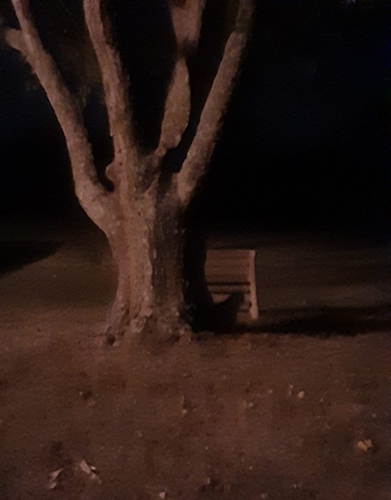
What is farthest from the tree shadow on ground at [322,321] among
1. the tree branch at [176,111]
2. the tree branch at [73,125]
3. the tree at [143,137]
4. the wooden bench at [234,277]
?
the tree branch at [176,111]

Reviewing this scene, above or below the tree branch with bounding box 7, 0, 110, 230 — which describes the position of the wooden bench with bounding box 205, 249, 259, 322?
below

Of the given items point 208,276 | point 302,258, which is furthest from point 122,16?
point 302,258

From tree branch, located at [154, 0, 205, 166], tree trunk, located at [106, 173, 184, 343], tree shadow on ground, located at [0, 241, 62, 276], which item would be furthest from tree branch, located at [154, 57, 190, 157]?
tree shadow on ground, located at [0, 241, 62, 276]

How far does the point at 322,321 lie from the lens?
877 cm

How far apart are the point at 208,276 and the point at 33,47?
3019 mm

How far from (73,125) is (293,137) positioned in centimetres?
1239

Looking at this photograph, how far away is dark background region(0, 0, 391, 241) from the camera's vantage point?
9.63 metres

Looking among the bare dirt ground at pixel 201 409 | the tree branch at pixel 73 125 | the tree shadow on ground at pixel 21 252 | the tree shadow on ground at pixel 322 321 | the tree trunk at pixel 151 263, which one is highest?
the tree branch at pixel 73 125

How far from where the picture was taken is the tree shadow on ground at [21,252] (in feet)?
44.0

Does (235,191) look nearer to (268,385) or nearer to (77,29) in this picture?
(77,29)

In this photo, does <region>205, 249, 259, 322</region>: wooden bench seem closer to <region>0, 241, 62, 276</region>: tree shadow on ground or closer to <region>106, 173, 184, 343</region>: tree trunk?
<region>106, 173, 184, 343</region>: tree trunk

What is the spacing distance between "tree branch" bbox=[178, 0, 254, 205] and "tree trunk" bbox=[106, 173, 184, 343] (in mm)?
154

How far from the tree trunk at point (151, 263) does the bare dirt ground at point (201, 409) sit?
303 mm

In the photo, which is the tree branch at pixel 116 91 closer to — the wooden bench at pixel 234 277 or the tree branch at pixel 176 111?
the tree branch at pixel 176 111
